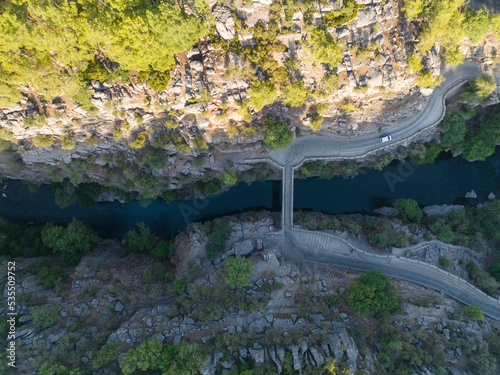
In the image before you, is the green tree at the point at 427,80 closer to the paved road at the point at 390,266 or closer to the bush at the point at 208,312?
the paved road at the point at 390,266

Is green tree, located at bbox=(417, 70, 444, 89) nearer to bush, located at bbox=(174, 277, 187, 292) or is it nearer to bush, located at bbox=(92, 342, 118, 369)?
bush, located at bbox=(174, 277, 187, 292)

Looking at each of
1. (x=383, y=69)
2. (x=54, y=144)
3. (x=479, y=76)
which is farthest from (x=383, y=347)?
(x=54, y=144)

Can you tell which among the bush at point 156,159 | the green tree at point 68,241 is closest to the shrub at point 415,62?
the bush at point 156,159

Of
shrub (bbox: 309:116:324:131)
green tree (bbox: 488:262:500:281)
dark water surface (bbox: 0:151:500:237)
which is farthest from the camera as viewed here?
dark water surface (bbox: 0:151:500:237)

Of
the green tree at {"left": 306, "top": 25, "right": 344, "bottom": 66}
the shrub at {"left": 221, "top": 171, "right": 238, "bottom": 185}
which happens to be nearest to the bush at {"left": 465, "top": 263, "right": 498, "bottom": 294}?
the green tree at {"left": 306, "top": 25, "right": 344, "bottom": 66}

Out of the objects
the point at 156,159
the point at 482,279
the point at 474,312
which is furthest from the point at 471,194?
the point at 156,159

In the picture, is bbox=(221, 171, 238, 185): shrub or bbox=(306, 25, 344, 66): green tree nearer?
bbox=(306, 25, 344, 66): green tree
